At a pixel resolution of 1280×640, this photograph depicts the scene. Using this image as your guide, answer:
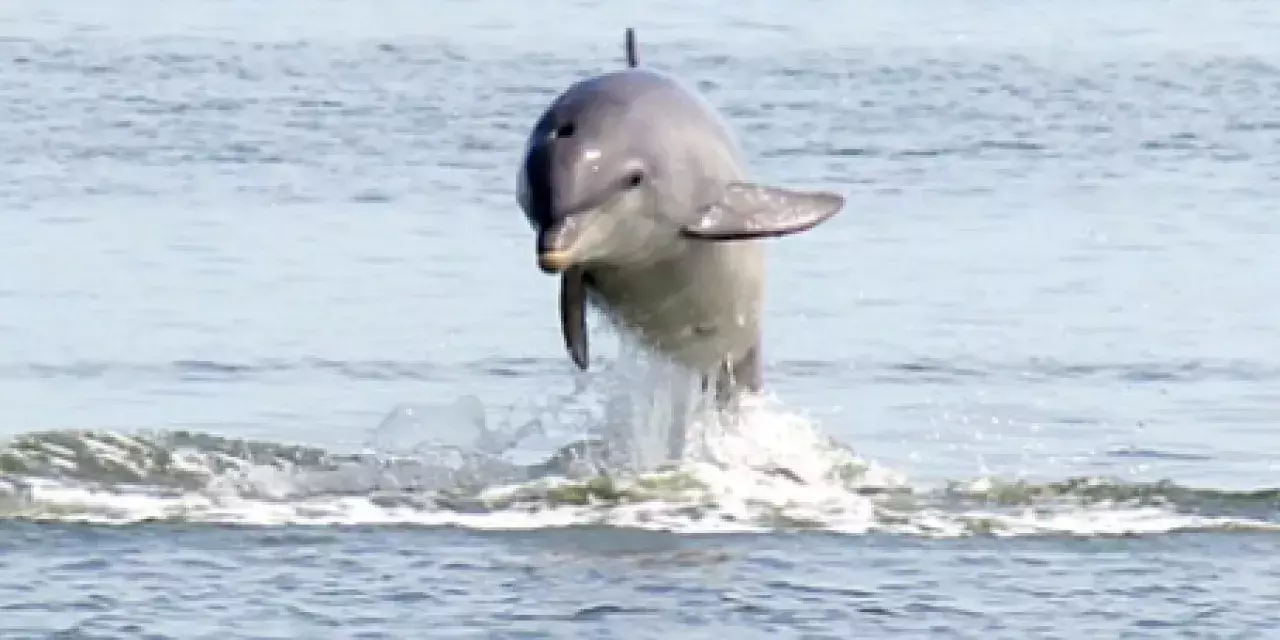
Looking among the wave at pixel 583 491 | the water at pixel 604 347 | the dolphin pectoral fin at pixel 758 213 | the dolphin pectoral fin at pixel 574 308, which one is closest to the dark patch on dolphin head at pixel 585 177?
the dolphin pectoral fin at pixel 758 213

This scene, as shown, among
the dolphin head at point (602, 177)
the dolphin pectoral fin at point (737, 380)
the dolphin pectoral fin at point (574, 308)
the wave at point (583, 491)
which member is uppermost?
the dolphin head at point (602, 177)

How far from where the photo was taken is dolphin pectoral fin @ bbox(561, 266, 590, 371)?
1361 cm


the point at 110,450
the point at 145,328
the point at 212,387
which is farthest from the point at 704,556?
the point at 145,328

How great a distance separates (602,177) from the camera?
42.6 ft

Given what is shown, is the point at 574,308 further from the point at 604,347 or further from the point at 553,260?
the point at 604,347

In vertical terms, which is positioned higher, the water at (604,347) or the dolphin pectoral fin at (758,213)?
the dolphin pectoral fin at (758,213)

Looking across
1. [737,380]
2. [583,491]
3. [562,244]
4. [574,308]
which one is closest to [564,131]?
[562,244]

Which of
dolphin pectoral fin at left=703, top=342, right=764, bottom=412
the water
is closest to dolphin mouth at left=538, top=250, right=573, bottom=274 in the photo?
the water

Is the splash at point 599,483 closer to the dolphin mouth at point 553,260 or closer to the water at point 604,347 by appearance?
the water at point 604,347

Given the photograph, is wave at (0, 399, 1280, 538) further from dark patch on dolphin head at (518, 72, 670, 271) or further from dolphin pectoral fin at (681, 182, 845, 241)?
dark patch on dolphin head at (518, 72, 670, 271)

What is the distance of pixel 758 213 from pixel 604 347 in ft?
12.9

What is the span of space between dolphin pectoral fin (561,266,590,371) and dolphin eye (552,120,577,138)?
0.66 meters

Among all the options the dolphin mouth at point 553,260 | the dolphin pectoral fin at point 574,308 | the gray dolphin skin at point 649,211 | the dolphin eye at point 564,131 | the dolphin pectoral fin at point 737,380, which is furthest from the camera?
the dolphin pectoral fin at point 737,380

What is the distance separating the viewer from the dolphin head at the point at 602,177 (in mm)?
12797
